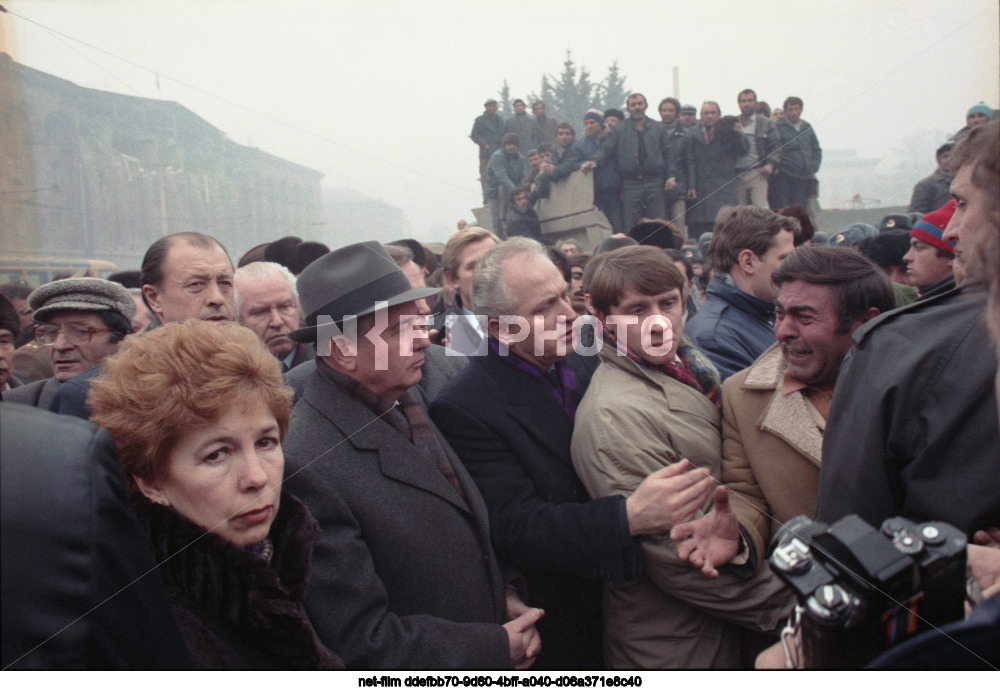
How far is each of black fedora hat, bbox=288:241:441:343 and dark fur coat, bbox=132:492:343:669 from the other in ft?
2.23

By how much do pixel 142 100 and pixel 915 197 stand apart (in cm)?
415

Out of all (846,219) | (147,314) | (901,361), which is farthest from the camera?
(846,219)

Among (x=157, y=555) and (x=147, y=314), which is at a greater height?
(x=147, y=314)

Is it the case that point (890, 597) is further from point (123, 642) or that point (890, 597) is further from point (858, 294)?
point (858, 294)

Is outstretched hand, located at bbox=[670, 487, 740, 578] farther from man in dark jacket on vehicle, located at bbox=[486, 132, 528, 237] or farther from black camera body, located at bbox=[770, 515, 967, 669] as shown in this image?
man in dark jacket on vehicle, located at bbox=[486, 132, 528, 237]

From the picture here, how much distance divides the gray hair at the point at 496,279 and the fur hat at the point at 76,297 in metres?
1.18

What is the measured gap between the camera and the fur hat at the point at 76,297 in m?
1.89

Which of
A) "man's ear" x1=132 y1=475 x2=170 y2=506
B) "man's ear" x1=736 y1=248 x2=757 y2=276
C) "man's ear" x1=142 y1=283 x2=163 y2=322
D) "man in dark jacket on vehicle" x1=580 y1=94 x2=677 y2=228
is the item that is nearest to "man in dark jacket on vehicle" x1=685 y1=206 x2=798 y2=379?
"man's ear" x1=736 y1=248 x2=757 y2=276

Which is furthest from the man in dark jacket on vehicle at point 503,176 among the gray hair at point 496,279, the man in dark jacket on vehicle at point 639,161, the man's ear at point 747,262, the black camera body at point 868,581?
the black camera body at point 868,581

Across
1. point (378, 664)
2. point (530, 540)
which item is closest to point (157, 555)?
point (378, 664)

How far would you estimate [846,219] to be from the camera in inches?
205

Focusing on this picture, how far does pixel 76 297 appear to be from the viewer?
6.27 ft

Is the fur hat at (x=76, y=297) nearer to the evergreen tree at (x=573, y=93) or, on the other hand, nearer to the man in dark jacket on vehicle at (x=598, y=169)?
the evergreen tree at (x=573, y=93)

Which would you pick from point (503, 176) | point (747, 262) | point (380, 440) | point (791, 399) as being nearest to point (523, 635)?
point (380, 440)
